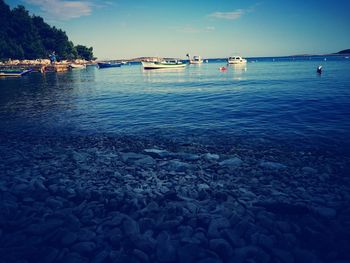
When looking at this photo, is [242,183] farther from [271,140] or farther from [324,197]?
[271,140]

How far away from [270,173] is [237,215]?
3.09m

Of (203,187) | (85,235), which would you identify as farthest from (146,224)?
(203,187)

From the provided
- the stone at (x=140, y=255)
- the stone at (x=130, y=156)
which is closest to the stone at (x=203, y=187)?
the stone at (x=140, y=255)

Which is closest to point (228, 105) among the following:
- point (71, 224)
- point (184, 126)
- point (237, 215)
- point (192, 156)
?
point (184, 126)

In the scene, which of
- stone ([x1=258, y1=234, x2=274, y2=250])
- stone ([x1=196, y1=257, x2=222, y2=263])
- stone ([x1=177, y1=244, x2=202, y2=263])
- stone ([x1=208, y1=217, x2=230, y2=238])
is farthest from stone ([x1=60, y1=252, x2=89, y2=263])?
stone ([x1=258, y1=234, x2=274, y2=250])

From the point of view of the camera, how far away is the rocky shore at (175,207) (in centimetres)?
525

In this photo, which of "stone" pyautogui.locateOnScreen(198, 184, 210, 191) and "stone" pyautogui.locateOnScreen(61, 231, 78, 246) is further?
"stone" pyautogui.locateOnScreen(198, 184, 210, 191)

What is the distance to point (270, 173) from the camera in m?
8.77

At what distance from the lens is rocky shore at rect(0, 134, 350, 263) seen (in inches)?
207

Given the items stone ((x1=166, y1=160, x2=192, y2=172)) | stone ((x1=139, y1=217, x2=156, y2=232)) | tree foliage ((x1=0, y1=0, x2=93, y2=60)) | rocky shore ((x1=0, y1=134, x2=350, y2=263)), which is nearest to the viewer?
rocky shore ((x1=0, y1=134, x2=350, y2=263))

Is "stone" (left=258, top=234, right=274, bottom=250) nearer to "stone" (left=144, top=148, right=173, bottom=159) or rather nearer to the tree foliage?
"stone" (left=144, top=148, right=173, bottom=159)

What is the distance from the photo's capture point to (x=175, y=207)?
675 centimetres

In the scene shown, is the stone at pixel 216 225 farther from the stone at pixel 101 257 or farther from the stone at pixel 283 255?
the stone at pixel 101 257

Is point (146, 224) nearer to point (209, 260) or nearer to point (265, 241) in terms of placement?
point (209, 260)
